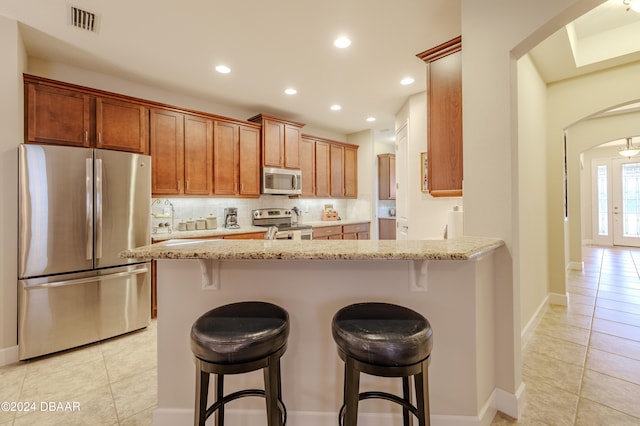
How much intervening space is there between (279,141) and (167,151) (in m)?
1.69

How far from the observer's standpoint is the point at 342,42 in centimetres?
264

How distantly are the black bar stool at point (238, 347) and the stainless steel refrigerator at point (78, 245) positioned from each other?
6.89 feet

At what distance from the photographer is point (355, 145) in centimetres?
596

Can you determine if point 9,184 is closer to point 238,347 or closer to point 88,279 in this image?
point 88,279

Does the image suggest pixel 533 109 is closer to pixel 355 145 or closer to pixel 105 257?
pixel 355 145

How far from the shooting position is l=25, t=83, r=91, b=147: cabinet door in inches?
101

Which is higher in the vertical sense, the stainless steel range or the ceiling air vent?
the ceiling air vent

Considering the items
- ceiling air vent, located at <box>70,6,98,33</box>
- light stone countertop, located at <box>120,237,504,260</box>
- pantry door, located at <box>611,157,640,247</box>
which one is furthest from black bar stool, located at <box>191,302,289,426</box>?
pantry door, located at <box>611,157,640,247</box>

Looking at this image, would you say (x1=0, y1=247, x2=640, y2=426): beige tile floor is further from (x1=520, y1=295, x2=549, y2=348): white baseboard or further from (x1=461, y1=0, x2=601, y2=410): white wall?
(x1=461, y1=0, x2=601, y2=410): white wall

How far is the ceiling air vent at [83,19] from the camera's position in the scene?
2209 mm

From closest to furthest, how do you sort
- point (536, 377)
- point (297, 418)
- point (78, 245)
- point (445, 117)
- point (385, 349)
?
point (385, 349), point (297, 418), point (536, 377), point (445, 117), point (78, 245)

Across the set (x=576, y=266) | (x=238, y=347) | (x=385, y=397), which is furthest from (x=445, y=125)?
(x=576, y=266)

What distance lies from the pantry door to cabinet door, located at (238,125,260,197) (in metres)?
8.87

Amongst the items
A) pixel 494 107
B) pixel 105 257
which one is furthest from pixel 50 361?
pixel 494 107
